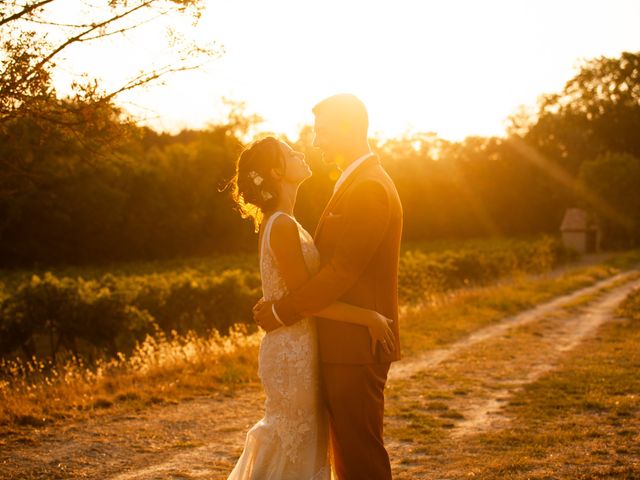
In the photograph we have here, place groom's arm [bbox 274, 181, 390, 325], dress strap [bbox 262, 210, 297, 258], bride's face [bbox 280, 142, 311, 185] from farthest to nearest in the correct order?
bride's face [bbox 280, 142, 311, 185]
dress strap [bbox 262, 210, 297, 258]
groom's arm [bbox 274, 181, 390, 325]

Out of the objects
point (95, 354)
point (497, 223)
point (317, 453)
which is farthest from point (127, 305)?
point (497, 223)

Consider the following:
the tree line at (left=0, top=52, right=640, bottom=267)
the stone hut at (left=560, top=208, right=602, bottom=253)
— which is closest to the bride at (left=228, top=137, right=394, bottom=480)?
the tree line at (left=0, top=52, right=640, bottom=267)

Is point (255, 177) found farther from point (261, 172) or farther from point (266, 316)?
point (266, 316)

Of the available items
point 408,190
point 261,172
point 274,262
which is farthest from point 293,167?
point 408,190

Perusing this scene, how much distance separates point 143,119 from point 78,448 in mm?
2925

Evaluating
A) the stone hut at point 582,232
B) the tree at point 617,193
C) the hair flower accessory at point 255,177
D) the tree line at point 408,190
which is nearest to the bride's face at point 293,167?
the hair flower accessory at point 255,177

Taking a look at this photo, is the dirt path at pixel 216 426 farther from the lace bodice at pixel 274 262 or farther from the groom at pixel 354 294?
the lace bodice at pixel 274 262

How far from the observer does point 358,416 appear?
3568 mm

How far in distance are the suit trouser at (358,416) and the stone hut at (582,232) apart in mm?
45685

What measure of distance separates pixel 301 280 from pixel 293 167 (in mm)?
571

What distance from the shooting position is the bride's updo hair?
3656mm

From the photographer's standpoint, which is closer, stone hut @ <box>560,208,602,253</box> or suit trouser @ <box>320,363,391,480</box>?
suit trouser @ <box>320,363,391,480</box>

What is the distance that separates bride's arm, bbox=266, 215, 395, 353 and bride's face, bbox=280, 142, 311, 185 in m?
0.27

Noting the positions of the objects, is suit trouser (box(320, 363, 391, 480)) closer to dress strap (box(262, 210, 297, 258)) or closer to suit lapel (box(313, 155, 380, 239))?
dress strap (box(262, 210, 297, 258))
